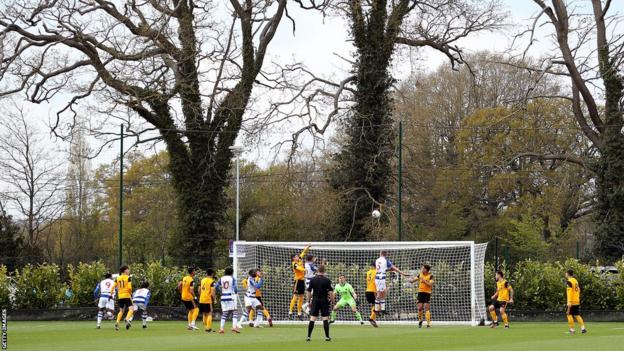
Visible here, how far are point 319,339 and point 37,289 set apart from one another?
16.8 m

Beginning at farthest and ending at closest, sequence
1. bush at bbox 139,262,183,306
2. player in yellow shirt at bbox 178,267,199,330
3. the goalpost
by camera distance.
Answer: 1. bush at bbox 139,262,183,306
2. the goalpost
3. player in yellow shirt at bbox 178,267,199,330

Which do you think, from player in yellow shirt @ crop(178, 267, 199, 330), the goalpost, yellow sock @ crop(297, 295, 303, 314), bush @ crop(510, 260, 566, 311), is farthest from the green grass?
bush @ crop(510, 260, 566, 311)

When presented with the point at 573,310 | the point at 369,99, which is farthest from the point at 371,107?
the point at 573,310

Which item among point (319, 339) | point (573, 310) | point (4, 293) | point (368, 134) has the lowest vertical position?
point (319, 339)

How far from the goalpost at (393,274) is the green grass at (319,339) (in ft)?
13.2

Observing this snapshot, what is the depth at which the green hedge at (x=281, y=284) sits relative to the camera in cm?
3350

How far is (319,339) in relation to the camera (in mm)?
22234

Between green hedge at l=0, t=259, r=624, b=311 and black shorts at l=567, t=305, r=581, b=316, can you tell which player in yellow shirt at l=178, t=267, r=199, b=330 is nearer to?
green hedge at l=0, t=259, r=624, b=311

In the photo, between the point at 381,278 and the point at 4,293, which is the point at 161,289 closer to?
the point at 4,293

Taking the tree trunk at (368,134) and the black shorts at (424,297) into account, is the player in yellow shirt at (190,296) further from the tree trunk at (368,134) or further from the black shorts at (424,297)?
the tree trunk at (368,134)

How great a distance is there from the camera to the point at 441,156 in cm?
5866

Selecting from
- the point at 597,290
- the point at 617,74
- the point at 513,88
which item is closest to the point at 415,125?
the point at 513,88

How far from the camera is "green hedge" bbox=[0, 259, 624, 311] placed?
33500 mm

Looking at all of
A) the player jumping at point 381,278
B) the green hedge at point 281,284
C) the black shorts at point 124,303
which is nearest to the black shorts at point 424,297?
the player jumping at point 381,278
